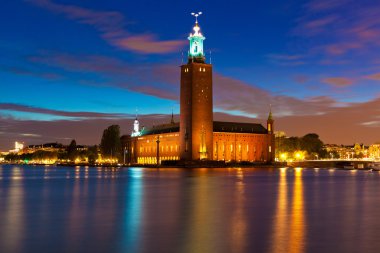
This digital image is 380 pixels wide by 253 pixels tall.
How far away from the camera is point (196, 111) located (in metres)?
96.6

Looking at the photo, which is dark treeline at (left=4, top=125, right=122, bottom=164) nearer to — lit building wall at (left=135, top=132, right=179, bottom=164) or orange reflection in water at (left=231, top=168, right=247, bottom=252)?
lit building wall at (left=135, top=132, right=179, bottom=164)

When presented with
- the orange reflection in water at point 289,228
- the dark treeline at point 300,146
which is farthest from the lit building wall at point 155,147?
the orange reflection in water at point 289,228

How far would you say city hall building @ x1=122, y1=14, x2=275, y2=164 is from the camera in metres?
96.6

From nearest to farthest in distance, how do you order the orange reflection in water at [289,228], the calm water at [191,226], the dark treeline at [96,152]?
1. the orange reflection in water at [289,228]
2. the calm water at [191,226]
3. the dark treeline at [96,152]

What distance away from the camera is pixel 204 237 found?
1288 centimetres

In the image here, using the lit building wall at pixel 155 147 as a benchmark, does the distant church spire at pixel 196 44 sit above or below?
above

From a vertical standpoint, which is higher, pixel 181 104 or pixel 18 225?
pixel 181 104

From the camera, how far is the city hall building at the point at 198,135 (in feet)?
317

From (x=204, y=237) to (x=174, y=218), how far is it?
3.95 meters

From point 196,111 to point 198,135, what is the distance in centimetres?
420

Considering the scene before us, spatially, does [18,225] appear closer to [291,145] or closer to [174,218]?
[174,218]

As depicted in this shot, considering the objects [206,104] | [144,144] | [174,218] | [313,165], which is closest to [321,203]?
[174,218]

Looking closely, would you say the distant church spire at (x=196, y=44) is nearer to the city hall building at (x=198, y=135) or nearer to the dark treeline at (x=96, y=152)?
the city hall building at (x=198, y=135)

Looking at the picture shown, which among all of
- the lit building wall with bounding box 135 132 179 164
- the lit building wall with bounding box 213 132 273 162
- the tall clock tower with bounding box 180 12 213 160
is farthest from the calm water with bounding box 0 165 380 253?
the lit building wall with bounding box 135 132 179 164
